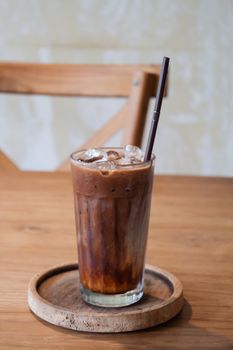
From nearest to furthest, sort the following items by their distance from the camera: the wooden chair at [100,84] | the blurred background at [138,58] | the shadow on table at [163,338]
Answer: the shadow on table at [163,338], the wooden chair at [100,84], the blurred background at [138,58]

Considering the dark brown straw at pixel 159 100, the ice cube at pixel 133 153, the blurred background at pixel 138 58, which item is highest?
the dark brown straw at pixel 159 100

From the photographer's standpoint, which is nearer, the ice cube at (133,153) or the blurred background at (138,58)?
the ice cube at (133,153)

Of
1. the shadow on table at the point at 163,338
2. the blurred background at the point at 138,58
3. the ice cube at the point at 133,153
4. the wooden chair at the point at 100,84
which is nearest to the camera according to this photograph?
the shadow on table at the point at 163,338

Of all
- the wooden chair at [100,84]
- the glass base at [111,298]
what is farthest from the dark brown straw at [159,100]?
the wooden chair at [100,84]

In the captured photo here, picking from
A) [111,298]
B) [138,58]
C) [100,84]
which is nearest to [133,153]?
[111,298]

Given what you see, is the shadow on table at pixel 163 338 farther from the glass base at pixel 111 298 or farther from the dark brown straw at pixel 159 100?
the dark brown straw at pixel 159 100

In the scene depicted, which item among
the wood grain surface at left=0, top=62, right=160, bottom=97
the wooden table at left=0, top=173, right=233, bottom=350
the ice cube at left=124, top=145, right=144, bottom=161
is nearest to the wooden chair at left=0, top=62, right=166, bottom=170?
the wood grain surface at left=0, top=62, right=160, bottom=97

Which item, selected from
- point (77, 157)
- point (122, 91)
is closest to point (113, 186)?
point (77, 157)
